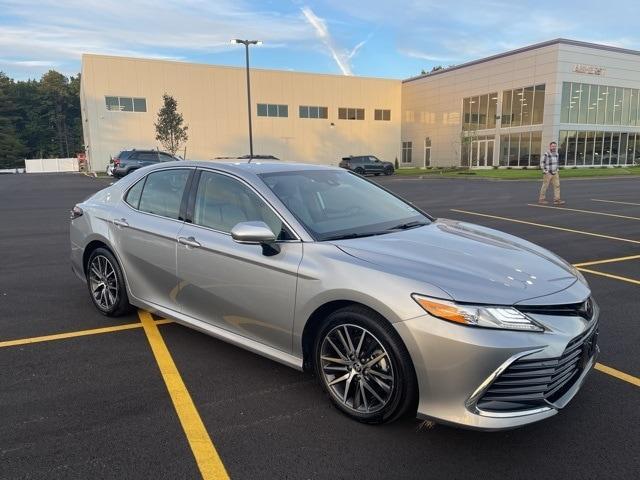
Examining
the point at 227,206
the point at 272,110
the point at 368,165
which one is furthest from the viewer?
the point at 272,110

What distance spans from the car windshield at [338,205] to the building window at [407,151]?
5529 cm

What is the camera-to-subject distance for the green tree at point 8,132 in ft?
278

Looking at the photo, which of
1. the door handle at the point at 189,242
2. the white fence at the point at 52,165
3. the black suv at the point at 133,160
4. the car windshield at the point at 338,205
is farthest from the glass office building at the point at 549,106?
the white fence at the point at 52,165

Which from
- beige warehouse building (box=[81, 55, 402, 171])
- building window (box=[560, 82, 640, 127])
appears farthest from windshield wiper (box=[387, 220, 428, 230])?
beige warehouse building (box=[81, 55, 402, 171])

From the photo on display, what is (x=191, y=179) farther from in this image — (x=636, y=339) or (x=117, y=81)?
(x=117, y=81)

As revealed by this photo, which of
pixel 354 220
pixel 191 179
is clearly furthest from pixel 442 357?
pixel 191 179

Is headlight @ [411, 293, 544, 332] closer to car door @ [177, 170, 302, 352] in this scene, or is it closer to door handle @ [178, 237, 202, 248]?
car door @ [177, 170, 302, 352]

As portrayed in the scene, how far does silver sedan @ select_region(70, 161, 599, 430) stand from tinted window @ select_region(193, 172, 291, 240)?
11 millimetres

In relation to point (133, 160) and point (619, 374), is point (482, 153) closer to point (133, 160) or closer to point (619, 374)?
point (133, 160)

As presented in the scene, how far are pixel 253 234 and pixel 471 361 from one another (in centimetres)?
152

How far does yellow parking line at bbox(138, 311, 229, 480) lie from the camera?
2.64 meters

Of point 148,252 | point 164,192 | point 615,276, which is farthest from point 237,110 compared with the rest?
point 148,252

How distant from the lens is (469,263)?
9.96ft

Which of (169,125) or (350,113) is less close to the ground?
(350,113)
